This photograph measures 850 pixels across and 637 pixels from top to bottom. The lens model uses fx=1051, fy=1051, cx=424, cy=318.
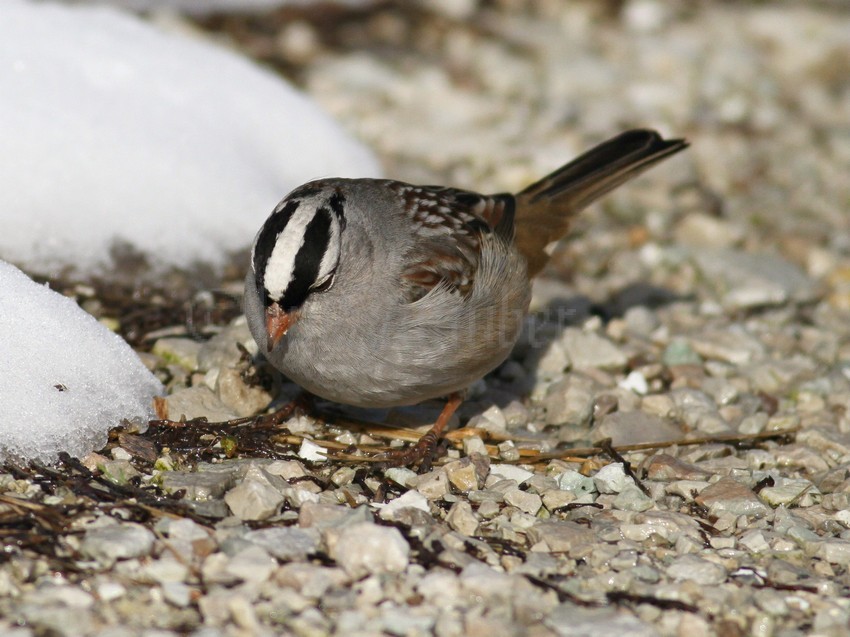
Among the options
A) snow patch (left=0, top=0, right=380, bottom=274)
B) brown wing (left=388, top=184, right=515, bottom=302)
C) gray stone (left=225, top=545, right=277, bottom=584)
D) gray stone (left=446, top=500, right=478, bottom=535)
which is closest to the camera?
gray stone (left=225, top=545, right=277, bottom=584)

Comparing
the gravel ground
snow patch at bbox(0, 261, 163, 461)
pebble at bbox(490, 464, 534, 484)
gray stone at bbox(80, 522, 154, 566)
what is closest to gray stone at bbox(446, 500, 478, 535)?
the gravel ground

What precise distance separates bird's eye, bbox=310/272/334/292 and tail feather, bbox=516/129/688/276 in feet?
4.69

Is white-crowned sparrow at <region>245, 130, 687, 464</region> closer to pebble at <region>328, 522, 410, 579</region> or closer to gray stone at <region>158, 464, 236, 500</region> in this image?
gray stone at <region>158, 464, 236, 500</region>

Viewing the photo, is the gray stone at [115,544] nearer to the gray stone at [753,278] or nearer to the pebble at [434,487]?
the pebble at [434,487]

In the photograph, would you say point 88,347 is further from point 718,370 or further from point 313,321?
point 718,370

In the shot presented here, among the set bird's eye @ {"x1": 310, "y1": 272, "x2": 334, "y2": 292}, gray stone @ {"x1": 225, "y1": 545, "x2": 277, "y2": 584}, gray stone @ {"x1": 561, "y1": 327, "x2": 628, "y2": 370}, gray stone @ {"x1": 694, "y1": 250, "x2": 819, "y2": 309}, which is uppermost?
gray stone @ {"x1": 694, "y1": 250, "x2": 819, "y2": 309}

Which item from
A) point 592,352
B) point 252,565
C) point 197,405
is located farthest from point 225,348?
point 592,352

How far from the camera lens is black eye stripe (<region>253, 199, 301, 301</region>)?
3.80 metres

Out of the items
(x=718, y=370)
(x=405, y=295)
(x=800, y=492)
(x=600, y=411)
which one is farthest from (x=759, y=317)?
(x=405, y=295)

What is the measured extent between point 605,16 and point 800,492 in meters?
6.01

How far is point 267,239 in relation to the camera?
381 cm

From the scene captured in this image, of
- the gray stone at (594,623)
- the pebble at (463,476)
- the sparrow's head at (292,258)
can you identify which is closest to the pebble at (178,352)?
the sparrow's head at (292,258)

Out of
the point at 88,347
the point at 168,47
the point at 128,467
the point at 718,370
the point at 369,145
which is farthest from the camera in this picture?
the point at 369,145

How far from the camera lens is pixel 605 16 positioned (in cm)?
913
